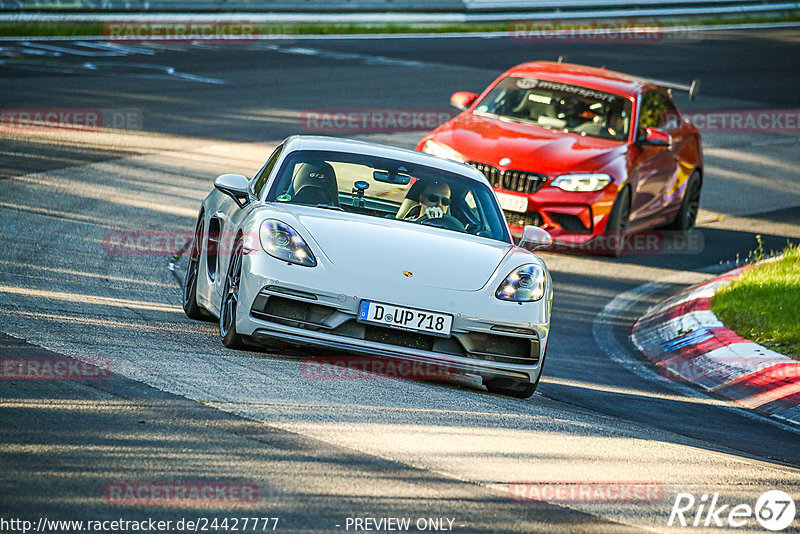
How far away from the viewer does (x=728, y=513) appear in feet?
17.6

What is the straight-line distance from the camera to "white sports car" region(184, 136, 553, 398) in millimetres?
6938

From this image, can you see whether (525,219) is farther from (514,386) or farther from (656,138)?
(514,386)

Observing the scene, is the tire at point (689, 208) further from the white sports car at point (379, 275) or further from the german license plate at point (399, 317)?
the german license plate at point (399, 317)

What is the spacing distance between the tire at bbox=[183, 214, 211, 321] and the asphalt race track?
0.39 feet

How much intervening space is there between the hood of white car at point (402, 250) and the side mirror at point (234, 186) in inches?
24.4

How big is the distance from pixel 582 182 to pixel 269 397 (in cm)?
714

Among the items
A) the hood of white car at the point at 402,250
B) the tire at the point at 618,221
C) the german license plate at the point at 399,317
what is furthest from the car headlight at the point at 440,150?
the german license plate at the point at 399,317

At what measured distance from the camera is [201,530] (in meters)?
4.48

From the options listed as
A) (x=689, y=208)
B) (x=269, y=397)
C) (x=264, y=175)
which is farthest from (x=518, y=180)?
(x=269, y=397)

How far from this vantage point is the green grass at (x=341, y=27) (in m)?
23.7

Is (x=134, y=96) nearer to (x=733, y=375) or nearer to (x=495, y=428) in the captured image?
(x=733, y=375)

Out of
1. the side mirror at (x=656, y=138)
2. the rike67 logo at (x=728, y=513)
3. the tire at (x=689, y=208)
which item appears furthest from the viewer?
the tire at (x=689, y=208)

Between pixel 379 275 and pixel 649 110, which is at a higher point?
pixel 379 275

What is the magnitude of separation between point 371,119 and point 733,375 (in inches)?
416
